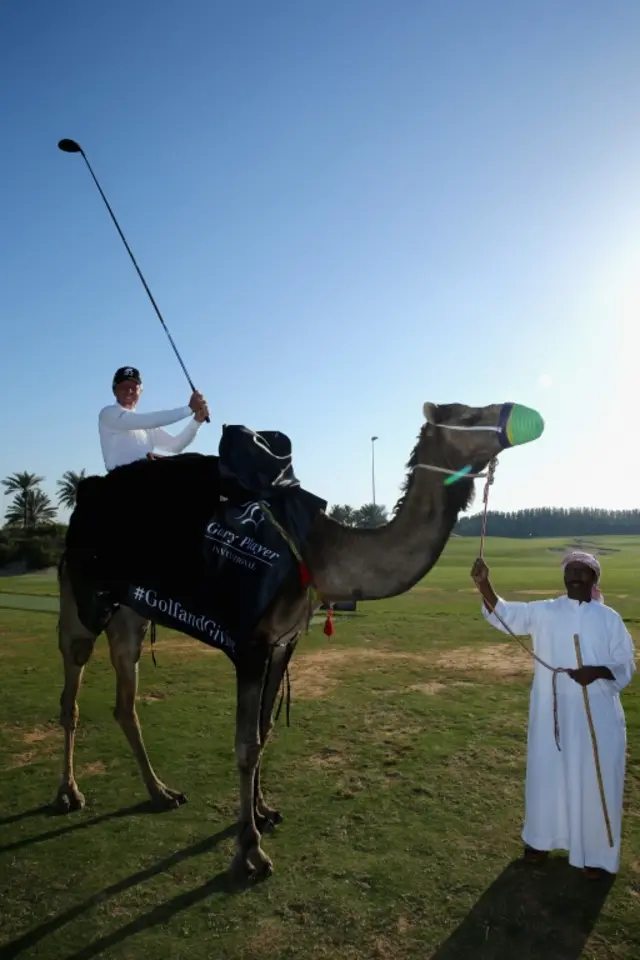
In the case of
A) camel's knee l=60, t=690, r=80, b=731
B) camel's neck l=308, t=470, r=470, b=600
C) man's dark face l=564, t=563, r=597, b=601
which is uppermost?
camel's neck l=308, t=470, r=470, b=600

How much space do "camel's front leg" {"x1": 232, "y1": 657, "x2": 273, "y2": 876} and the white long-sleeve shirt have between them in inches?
77.4

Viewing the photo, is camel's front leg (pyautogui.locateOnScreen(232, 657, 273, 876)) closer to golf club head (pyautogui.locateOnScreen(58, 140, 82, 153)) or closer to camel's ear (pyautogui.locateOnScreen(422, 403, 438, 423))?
camel's ear (pyautogui.locateOnScreen(422, 403, 438, 423))

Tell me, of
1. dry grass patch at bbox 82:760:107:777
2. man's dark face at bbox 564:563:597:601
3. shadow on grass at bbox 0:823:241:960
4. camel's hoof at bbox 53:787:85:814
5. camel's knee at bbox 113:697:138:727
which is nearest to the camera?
shadow on grass at bbox 0:823:241:960

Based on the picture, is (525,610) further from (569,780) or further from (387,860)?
(387,860)

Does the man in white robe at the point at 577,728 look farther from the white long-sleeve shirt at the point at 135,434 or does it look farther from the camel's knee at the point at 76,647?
the camel's knee at the point at 76,647

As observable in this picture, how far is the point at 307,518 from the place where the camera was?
14.7 ft

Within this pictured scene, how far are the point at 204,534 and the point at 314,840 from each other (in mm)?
2395

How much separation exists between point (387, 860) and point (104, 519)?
319 cm

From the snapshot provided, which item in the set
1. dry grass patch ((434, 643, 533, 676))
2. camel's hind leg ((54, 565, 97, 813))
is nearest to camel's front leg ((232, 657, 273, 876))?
camel's hind leg ((54, 565, 97, 813))

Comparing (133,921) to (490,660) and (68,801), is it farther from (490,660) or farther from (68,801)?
(490,660)

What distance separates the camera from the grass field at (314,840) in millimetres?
3504

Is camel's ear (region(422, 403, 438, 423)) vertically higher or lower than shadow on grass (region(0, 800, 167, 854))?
higher

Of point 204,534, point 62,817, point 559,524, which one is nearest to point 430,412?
point 204,534

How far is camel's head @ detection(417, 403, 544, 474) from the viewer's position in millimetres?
4062
